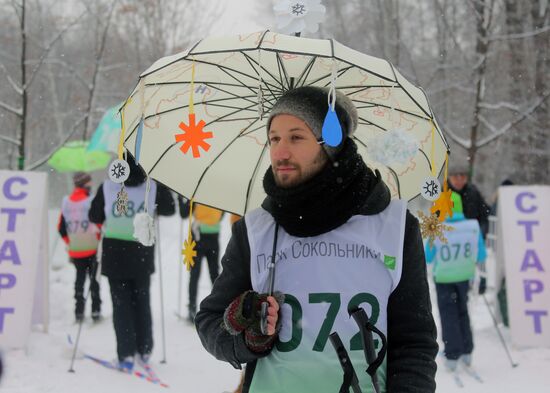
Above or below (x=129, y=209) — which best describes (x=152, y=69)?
above

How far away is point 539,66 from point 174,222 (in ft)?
47.7

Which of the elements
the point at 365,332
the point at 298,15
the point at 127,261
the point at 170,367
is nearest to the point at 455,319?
the point at 170,367

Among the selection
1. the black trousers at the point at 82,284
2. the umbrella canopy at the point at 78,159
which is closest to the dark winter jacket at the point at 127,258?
the black trousers at the point at 82,284

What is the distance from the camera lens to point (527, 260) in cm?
668

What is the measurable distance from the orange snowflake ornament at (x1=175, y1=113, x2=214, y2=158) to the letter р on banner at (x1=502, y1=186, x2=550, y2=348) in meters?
4.69

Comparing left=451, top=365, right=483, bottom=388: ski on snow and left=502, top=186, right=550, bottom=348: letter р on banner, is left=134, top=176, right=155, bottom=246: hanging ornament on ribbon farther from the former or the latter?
left=502, top=186, right=550, bottom=348: letter р on banner

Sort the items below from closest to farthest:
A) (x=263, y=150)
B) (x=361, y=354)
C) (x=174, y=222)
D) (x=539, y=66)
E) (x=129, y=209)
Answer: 1. (x=361, y=354)
2. (x=263, y=150)
3. (x=129, y=209)
4. (x=539, y=66)
5. (x=174, y=222)

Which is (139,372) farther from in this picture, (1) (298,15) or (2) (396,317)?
(2) (396,317)

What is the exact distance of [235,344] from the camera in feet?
6.14

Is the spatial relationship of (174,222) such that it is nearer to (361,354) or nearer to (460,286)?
(460,286)

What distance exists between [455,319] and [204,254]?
3.50m

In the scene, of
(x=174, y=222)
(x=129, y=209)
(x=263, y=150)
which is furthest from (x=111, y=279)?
(x=174, y=222)

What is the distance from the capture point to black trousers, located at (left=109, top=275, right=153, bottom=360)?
19.5 ft

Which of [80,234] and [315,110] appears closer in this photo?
[315,110]
